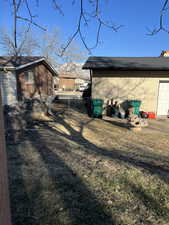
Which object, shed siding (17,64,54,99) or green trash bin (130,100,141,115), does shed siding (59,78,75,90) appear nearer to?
shed siding (17,64,54,99)

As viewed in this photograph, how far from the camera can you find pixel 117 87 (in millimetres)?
9578

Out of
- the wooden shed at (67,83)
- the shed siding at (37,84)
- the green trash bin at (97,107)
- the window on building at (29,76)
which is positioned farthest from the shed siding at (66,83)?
the green trash bin at (97,107)

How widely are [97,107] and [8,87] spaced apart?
721cm

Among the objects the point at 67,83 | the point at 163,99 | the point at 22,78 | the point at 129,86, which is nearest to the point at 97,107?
the point at 129,86

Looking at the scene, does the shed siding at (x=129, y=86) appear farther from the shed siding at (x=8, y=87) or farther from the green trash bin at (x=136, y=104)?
the shed siding at (x=8, y=87)

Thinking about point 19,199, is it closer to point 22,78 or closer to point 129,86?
point 129,86

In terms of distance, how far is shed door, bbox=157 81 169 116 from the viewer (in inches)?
379

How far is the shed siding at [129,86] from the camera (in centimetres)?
943

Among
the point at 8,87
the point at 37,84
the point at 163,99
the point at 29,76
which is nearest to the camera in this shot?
the point at 163,99

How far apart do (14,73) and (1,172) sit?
1215 cm

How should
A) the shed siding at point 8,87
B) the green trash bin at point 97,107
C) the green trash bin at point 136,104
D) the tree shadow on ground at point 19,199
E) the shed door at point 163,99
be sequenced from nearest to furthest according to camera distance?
the tree shadow on ground at point 19,199, the green trash bin at point 136,104, the green trash bin at point 97,107, the shed door at point 163,99, the shed siding at point 8,87

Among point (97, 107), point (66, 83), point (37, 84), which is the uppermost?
point (66, 83)

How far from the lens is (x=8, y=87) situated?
11.6m

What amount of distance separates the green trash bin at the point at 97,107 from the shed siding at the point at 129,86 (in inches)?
24.1
